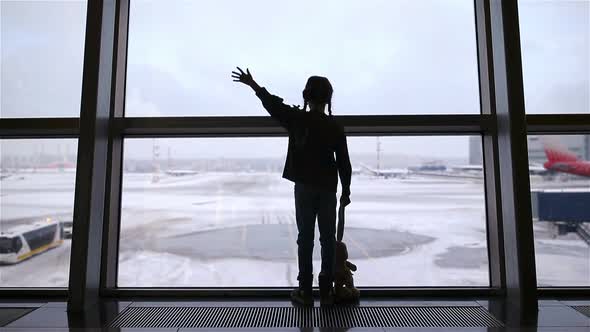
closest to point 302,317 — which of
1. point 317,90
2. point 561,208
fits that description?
point 317,90

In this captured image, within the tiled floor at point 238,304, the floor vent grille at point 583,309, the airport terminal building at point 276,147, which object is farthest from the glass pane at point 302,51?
the floor vent grille at point 583,309

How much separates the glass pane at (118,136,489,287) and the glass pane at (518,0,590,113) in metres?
0.60

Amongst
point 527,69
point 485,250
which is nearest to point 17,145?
point 485,250

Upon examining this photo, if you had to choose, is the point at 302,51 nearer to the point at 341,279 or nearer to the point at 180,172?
the point at 180,172

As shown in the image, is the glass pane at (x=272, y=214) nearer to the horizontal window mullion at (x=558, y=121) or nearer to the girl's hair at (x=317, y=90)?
the horizontal window mullion at (x=558, y=121)

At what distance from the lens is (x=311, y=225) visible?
2.30 metres

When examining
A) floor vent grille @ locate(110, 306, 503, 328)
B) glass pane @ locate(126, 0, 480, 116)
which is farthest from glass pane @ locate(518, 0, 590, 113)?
floor vent grille @ locate(110, 306, 503, 328)

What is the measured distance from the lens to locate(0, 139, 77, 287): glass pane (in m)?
2.70

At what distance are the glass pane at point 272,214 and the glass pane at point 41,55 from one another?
62cm

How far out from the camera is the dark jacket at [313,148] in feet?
7.35

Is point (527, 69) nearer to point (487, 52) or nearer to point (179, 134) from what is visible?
point (487, 52)

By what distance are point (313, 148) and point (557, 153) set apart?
1762 mm

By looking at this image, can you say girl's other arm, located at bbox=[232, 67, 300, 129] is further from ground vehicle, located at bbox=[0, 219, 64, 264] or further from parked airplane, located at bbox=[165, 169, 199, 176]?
ground vehicle, located at bbox=[0, 219, 64, 264]

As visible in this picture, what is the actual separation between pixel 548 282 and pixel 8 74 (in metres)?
3.98
